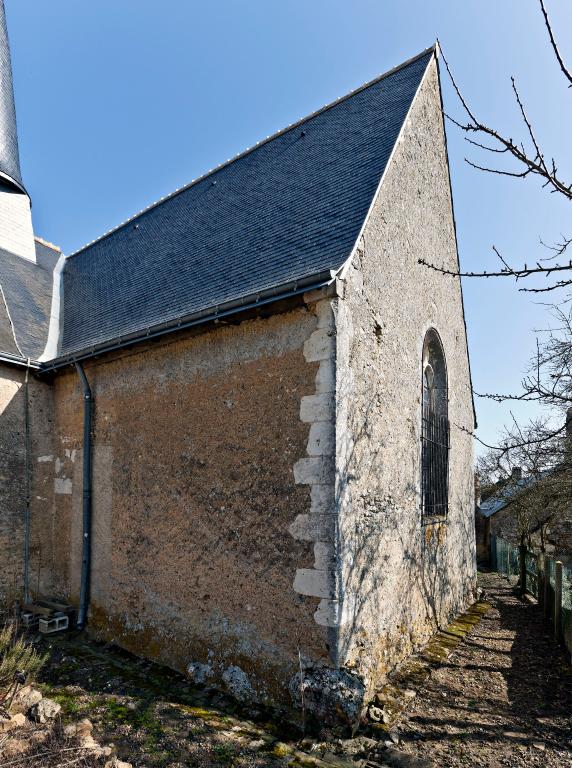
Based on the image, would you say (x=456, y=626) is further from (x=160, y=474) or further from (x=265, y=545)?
(x=160, y=474)

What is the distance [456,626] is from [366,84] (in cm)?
893

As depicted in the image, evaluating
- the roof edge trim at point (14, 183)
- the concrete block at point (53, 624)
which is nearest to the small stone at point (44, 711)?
the concrete block at point (53, 624)

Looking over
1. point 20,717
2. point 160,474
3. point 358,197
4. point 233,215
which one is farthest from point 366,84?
point 20,717

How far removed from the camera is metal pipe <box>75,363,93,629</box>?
6410 mm

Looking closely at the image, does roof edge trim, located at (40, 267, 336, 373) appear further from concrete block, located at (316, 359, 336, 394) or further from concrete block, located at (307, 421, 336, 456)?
concrete block, located at (307, 421, 336, 456)

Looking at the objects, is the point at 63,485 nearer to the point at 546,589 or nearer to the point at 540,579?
the point at 546,589

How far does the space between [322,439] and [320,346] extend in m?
0.86

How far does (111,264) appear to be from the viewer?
991 centimetres

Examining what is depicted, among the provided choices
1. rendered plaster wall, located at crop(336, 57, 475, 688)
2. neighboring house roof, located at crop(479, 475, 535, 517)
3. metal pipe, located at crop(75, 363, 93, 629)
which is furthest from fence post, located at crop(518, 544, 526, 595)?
metal pipe, located at crop(75, 363, 93, 629)

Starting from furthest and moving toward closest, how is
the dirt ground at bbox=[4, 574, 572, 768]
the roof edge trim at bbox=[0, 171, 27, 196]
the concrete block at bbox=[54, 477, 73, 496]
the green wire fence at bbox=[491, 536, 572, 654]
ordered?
1. the roof edge trim at bbox=[0, 171, 27, 196]
2. the concrete block at bbox=[54, 477, 73, 496]
3. the green wire fence at bbox=[491, 536, 572, 654]
4. the dirt ground at bbox=[4, 574, 572, 768]

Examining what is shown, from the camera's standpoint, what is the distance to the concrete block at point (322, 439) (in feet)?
14.2

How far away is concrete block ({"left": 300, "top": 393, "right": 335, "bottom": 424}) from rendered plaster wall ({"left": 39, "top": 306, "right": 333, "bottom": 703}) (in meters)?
0.08

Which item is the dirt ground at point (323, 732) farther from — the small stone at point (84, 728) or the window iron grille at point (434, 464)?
the window iron grille at point (434, 464)

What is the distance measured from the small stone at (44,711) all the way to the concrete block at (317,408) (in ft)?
10.5
